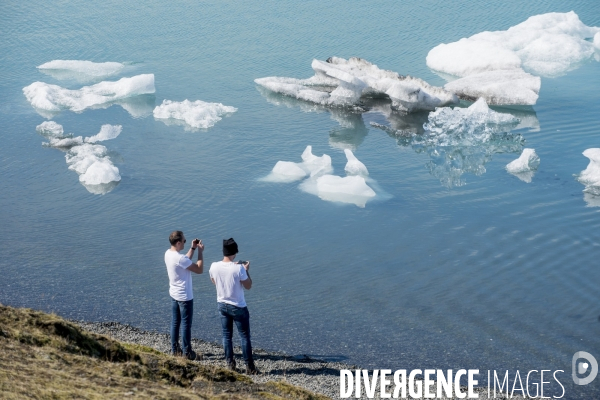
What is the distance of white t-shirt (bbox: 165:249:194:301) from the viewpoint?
31.5 ft

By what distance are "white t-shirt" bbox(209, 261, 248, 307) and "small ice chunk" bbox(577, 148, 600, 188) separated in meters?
11.1

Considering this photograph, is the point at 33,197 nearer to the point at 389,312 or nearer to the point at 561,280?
the point at 389,312

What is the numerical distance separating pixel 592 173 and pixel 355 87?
7.84 metres

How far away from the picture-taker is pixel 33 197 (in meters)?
17.5

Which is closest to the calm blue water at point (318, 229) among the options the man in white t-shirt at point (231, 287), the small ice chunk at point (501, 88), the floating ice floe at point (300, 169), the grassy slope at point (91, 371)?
the floating ice floe at point (300, 169)

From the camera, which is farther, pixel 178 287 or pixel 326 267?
pixel 326 267

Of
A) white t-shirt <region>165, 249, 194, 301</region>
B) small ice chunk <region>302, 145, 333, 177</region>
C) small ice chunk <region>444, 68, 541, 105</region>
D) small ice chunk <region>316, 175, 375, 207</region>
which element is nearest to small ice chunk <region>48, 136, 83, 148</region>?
small ice chunk <region>302, 145, 333, 177</region>

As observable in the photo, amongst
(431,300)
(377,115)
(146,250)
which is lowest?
(431,300)

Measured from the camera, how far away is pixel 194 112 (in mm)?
22078

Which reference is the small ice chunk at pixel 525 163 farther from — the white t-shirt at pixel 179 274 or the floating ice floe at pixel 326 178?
the white t-shirt at pixel 179 274

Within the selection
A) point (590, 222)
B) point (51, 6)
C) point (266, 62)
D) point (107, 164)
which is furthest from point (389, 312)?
point (51, 6)

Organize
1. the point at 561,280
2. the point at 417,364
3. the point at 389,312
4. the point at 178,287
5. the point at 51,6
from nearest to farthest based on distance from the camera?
the point at 178,287 < the point at 417,364 < the point at 389,312 < the point at 561,280 < the point at 51,6

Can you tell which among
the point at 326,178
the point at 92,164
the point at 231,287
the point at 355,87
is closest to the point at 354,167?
the point at 326,178

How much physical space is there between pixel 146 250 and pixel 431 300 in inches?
227
